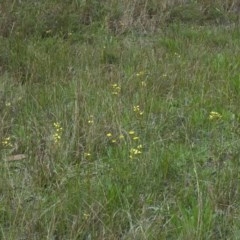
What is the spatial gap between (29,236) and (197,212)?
0.96 m

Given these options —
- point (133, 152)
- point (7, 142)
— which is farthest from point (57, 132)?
point (133, 152)

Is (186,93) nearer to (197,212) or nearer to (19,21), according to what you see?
(197,212)

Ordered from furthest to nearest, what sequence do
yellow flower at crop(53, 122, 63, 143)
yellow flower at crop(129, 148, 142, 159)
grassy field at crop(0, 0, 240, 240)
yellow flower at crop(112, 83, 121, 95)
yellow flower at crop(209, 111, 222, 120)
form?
yellow flower at crop(112, 83, 121, 95) → yellow flower at crop(209, 111, 222, 120) → yellow flower at crop(53, 122, 63, 143) → yellow flower at crop(129, 148, 142, 159) → grassy field at crop(0, 0, 240, 240)

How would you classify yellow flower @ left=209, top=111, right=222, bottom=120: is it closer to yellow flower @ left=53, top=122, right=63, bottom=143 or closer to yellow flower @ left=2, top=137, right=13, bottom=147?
yellow flower @ left=53, top=122, right=63, bottom=143

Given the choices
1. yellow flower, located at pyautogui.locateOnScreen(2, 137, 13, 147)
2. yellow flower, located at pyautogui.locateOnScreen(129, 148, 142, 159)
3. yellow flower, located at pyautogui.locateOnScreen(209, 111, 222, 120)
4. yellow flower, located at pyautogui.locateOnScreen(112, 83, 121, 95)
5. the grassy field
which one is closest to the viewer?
the grassy field

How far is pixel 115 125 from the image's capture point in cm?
475

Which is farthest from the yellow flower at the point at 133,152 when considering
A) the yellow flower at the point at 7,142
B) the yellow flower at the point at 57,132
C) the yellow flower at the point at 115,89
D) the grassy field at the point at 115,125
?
the yellow flower at the point at 115,89

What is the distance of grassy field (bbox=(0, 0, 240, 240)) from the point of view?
11.7 ft

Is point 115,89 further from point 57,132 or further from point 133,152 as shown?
point 133,152

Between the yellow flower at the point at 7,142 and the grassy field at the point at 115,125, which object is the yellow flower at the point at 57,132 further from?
the yellow flower at the point at 7,142

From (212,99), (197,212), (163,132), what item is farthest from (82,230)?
(212,99)

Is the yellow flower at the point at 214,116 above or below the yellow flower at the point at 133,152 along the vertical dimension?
below

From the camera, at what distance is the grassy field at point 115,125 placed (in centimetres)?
357

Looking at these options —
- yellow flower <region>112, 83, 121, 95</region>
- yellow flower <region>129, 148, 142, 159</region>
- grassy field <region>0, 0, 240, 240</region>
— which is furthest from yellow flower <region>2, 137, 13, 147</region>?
yellow flower <region>112, 83, 121, 95</region>
